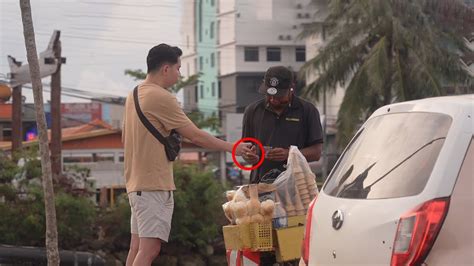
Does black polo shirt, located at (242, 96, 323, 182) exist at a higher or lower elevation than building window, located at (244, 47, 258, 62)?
lower

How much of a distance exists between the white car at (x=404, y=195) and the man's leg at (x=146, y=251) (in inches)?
63.8

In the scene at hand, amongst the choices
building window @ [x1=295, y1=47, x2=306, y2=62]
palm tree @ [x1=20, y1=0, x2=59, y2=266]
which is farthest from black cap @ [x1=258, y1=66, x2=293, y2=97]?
building window @ [x1=295, y1=47, x2=306, y2=62]

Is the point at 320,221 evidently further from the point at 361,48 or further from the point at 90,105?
the point at 90,105

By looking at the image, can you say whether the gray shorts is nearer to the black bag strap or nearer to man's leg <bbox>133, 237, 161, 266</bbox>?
man's leg <bbox>133, 237, 161, 266</bbox>

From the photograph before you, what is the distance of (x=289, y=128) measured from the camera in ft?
24.7

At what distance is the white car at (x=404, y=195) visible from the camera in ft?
15.4

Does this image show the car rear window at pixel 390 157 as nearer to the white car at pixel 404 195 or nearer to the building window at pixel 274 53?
the white car at pixel 404 195

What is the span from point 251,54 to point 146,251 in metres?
68.5

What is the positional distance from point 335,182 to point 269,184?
1446 millimetres

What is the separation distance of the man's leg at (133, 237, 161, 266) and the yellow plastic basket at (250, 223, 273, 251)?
0.72 m

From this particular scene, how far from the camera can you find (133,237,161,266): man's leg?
6.91 meters

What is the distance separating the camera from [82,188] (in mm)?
18969

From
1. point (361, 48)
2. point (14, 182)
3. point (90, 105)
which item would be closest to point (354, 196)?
point (14, 182)

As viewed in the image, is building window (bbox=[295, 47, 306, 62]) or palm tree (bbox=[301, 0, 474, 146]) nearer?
palm tree (bbox=[301, 0, 474, 146])
